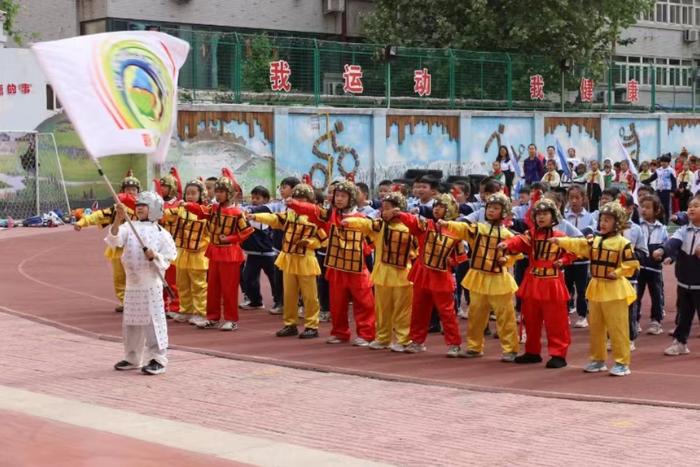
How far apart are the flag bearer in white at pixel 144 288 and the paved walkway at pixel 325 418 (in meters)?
0.26

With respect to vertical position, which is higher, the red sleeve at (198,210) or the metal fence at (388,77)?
the metal fence at (388,77)

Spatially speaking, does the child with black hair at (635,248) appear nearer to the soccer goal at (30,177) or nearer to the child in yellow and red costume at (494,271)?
the child in yellow and red costume at (494,271)

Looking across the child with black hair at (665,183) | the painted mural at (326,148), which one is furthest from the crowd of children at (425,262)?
the painted mural at (326,148)

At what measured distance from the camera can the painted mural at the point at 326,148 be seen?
31656 mm

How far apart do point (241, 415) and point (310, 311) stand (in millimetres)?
4104

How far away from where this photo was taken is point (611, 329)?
37.5 ft

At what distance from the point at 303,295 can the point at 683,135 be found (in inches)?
1274

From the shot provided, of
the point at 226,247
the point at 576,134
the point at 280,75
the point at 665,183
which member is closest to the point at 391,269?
the point at 226,247

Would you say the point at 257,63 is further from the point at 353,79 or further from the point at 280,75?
the point at 353,79

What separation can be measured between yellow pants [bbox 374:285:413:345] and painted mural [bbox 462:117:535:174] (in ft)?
75.8

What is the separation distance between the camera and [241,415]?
31.6 feet

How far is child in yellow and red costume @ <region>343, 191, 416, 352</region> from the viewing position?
42.2ft

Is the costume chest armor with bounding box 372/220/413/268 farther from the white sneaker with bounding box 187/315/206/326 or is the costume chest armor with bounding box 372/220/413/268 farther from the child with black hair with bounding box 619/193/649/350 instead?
the white sneaker with bounding box 187/315/206/326

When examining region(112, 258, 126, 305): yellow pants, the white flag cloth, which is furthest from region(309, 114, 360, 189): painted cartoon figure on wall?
the white flag cloth
